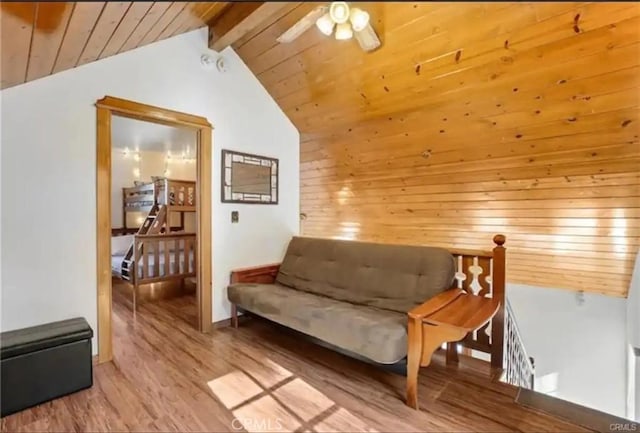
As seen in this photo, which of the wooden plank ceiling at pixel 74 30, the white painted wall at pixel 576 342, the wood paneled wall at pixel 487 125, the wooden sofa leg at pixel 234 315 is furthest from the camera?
the white painted wall at pixel 576 342

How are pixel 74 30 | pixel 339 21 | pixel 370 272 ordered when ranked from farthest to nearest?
1. pixel 370 272
2. pixel 339 21
3. pixel 74 30

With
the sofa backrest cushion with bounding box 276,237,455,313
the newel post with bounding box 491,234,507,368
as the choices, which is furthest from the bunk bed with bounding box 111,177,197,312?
the newel post with bounding box 491,234,507,368

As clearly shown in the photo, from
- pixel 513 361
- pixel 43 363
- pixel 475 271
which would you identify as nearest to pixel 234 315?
pixel 43 363

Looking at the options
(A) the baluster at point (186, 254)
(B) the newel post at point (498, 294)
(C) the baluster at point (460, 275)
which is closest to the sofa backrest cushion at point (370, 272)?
(C) the baluster at point (460, 275)

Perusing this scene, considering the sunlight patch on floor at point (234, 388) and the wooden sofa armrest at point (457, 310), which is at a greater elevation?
the wooden sofa armrest at point (457, 310)

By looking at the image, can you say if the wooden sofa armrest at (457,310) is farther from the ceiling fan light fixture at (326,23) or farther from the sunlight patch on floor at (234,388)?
the ceiling fan light fixture at (326,23)

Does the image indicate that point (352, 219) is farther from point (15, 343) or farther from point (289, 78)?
point (15, 343)

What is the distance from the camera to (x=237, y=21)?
2.67m

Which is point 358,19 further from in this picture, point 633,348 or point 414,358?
point 633,348

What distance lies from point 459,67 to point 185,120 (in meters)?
2.26

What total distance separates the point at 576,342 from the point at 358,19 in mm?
4137

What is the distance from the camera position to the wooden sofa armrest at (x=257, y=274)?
134 inches

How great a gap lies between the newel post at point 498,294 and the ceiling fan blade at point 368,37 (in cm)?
157

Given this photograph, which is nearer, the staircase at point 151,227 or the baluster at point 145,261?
the baluster at point 145,261
